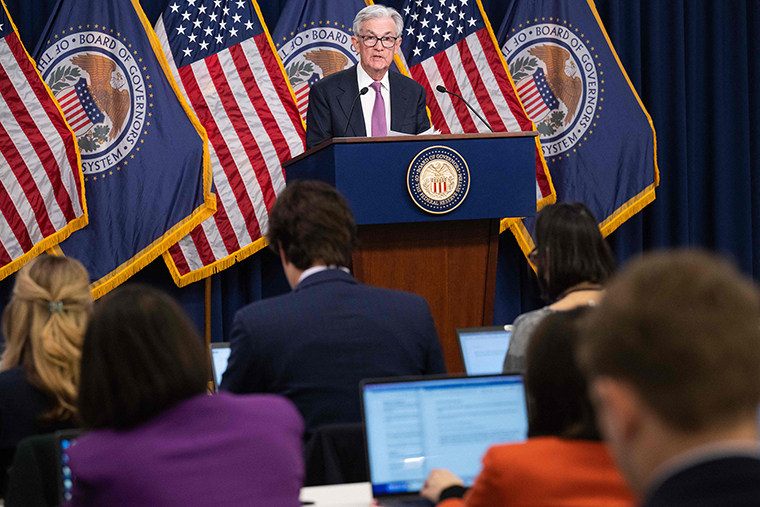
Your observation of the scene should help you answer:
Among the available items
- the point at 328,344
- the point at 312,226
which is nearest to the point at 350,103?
the point at 312,226

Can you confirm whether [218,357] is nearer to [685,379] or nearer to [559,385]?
[559,385]

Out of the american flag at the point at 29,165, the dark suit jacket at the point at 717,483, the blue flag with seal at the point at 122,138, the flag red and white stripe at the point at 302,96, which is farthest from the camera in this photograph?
the flag red and white stripe at the point at 302,96

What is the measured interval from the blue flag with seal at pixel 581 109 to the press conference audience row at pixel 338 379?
3304 mm

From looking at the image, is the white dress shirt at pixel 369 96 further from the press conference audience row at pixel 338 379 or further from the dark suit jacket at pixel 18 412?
the dark suit jacket at pixel 18 412

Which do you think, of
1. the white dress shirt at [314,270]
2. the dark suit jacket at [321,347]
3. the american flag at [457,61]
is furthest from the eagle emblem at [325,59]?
the dark suit jacket at [321,347]

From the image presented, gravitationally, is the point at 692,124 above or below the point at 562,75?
below

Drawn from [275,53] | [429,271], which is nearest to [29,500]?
[429,271]

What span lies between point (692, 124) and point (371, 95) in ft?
9.53

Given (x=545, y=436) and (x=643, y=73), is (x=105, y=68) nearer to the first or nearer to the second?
(x=643, y=73)

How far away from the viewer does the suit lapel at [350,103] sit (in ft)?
Answer: 12.6

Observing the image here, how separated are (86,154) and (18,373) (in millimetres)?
3252

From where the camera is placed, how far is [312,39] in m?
5.08

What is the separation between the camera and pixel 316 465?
5.64ft

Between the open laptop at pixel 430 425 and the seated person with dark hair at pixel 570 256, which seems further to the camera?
the seated person with dark hair at pixel 570 256
